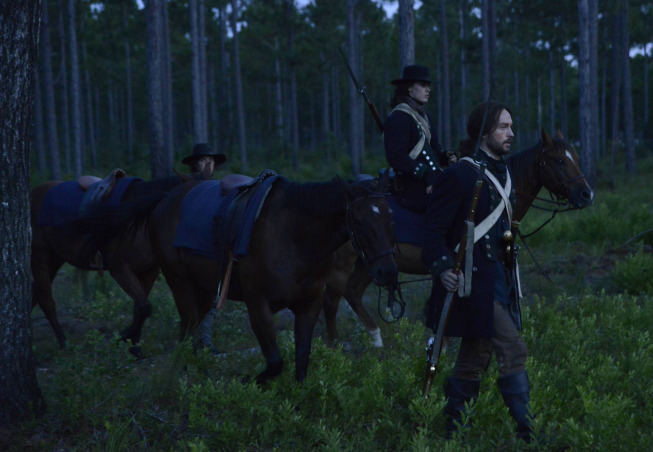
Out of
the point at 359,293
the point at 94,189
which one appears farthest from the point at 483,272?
the point at 94,189

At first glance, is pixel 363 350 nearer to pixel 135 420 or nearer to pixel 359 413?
pixel 359 413

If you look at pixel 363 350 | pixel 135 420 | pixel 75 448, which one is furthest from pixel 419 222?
pixel 75 448

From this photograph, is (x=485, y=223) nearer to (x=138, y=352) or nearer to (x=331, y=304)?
(x=331, y=304)

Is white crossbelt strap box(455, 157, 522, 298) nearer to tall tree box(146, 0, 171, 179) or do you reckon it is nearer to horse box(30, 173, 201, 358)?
horse box(30, 173, 201, 358)

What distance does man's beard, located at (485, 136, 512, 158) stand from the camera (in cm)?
436

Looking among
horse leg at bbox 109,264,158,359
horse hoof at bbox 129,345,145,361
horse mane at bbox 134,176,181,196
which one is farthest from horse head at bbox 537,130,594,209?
horse hoof at bbox 129,345,145,361

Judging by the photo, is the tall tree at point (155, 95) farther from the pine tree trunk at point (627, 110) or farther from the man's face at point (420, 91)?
the pine tree trunk at point (627, 110)

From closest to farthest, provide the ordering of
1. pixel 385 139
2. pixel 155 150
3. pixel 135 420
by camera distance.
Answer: pixel 135 420 → pixel 385 139 → pixel 155 150

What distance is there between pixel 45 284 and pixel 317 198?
4850 millimetres

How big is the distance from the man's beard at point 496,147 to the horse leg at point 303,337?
186 cm

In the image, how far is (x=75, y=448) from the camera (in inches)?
165

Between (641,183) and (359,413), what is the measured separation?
84.7 feet

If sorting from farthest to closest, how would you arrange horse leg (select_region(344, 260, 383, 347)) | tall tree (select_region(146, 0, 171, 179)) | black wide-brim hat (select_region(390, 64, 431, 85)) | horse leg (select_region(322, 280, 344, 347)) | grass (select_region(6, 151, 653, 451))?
tall tree (select_region(146, 0, 171, 179)), horse leg (select_region(344, 260, 383, 347)), horse leg (select_region(322, 280, 344, 347)), black wide-brim hat (select_region(390, 64, 431, 85)), grass (select_region(6, 151, 653, 451))

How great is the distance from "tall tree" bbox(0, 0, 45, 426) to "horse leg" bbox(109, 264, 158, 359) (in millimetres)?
2173
